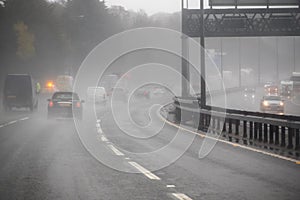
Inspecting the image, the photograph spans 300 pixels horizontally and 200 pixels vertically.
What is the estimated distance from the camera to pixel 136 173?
1124 cm

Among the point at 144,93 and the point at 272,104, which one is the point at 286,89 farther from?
the point at 272,104

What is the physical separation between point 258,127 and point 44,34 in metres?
73.6

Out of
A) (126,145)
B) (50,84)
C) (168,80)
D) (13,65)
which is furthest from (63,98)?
(168,80)

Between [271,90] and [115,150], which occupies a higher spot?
[271,90]

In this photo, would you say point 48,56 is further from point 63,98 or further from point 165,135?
point 165,135

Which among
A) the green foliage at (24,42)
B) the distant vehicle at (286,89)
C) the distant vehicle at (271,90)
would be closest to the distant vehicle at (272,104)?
the distant vehicle at (286,89)

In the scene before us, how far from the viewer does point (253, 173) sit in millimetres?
11273

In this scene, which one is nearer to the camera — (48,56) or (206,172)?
(206,172)

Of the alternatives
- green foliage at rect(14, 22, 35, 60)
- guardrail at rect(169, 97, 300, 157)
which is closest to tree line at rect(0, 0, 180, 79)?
green foliage at rect(14, 22, 35, 60)

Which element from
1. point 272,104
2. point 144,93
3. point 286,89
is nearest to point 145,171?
point 272,104

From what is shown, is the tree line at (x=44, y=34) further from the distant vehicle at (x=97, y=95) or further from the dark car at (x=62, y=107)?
the dark car at (x=62, y=107)

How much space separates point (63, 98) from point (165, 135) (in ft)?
40.0

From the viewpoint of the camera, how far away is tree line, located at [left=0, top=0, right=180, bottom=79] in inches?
3022

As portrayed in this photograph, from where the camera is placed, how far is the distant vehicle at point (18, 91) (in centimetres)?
3878
